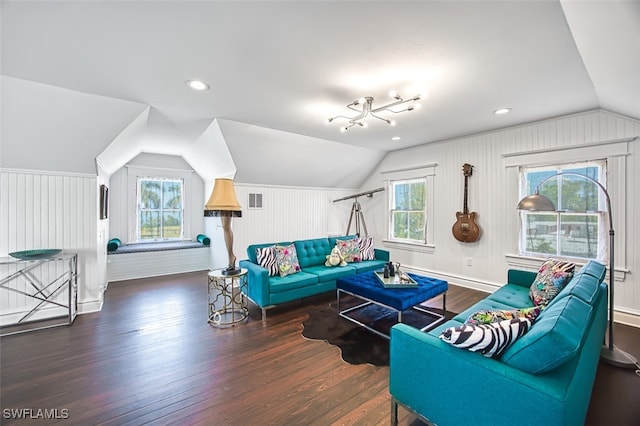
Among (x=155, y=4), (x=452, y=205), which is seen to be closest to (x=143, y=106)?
(x=155, y=4)

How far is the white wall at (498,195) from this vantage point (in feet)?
10.4

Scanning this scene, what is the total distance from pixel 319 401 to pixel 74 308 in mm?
3408

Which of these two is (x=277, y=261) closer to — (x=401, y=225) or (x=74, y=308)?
(x=74, y=308)

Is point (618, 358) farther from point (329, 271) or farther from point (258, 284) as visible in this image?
point (258, 284)

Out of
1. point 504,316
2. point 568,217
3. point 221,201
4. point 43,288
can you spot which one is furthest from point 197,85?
point 568,217

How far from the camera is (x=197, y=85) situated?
2.67 m

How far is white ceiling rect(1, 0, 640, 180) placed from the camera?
1.64m

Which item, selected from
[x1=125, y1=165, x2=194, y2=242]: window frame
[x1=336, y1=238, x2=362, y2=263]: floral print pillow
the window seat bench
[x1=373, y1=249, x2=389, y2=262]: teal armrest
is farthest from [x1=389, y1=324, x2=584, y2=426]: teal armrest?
[x1=125, y1=165, x2=194, y2=242]: window frame

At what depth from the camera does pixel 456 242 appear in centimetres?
476

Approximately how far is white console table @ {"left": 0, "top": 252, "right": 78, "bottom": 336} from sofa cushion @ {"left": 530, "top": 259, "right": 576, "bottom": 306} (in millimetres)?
4985

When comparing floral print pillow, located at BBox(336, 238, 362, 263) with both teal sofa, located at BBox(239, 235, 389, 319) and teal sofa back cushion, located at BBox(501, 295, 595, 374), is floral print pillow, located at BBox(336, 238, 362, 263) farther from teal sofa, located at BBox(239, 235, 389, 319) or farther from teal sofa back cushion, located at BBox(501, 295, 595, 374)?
teal sofa back cushion, located at BBox(501, 295, 595, 374)

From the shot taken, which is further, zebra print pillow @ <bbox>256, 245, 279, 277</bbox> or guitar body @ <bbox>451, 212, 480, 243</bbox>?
guitar body @ <bbox>451, 212, 480, 243</bbox>

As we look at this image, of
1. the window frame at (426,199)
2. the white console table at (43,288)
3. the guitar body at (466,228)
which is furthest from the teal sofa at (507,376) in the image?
the white console table at (43,288)

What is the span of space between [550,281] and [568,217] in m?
1.85
